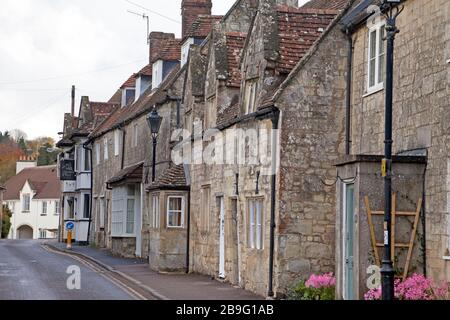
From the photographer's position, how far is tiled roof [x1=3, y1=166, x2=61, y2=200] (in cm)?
10819

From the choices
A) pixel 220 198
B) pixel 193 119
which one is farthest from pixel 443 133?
pixel 193 119

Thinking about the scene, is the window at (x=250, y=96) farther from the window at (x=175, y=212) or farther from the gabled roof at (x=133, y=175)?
the gabled roof at (x=133, y=175)

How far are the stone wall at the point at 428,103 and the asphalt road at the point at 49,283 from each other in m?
7.61

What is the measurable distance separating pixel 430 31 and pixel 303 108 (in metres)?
5.11

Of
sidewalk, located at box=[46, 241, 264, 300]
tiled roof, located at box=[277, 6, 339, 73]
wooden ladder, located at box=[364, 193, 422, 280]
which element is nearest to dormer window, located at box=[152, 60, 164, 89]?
sidewalk, located at box=[46, 241, 264, 300]

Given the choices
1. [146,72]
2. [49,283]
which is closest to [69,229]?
[146,72]

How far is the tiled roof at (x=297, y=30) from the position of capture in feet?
75.2

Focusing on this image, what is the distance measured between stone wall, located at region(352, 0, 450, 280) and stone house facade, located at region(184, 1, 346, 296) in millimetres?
2472

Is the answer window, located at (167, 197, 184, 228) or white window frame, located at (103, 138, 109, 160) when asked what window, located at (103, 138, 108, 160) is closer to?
white window frame, located at (103, 138, 109, 160)

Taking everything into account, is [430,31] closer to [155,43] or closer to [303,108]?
[303,108]

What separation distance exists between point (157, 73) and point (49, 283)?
19.7 meters

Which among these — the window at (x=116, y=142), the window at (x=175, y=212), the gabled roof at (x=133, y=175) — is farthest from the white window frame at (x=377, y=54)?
the window at (x=116, y=142)

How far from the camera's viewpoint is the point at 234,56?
28.4m

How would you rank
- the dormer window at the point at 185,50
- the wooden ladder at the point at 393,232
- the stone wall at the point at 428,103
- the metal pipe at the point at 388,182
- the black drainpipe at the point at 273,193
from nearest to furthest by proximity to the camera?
the metal pipe at the point at 388,182, the stone wall at the point at 428,103, the wooden ladder at the point at 393,232, the black drainpipe at the point at 273,193, the dormer window at the point at 185,50
